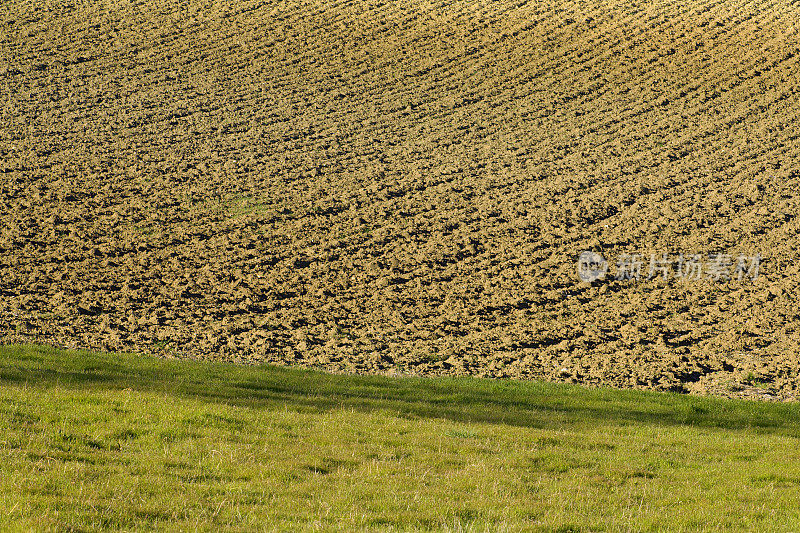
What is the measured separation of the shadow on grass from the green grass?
0.05 metres

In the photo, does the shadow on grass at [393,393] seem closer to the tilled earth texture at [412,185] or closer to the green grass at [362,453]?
the green grass at [362,453]

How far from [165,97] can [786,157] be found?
2309cm

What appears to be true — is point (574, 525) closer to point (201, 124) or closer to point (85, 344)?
point (85, 344)

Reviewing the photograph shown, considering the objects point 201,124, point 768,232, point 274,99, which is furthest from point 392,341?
point 274,99

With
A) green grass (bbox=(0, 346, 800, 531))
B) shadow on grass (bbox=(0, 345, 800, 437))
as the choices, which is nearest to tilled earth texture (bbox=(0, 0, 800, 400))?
shadow on grass (bbox=(0, 345, 800, 437))

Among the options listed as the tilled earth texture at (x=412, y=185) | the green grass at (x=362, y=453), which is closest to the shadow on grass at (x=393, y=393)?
the green grass at (x=362, y=453)

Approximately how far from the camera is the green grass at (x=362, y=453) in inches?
267

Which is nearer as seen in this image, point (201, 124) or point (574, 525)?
point (574, 525)

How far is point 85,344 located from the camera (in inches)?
603

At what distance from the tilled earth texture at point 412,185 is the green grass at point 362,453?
2.35 meters

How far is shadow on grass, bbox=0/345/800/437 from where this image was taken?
1177cm

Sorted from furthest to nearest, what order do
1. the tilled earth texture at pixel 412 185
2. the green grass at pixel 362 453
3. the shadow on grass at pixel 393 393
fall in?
1. the tilled earth texture at pixel 412 185
2. the shadow on grass at pixel 393 393
3. the green grass at pixel 362 453

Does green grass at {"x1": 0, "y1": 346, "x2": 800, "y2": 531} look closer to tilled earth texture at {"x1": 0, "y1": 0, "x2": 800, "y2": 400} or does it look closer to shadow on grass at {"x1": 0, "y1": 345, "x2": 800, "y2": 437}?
shadow on grass at {"x1": 0, "y1": 345, "x2": 800, "y2": 437}

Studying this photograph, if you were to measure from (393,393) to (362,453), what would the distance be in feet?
12.8
